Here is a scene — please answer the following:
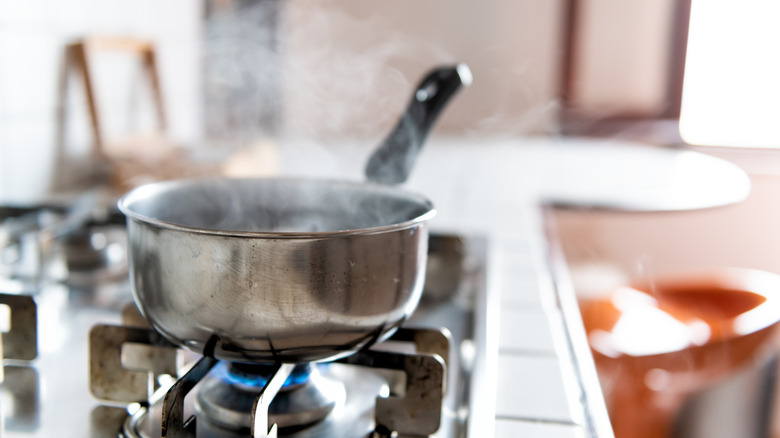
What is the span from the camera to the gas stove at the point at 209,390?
487 millimetres

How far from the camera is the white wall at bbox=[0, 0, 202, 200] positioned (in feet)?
3.50

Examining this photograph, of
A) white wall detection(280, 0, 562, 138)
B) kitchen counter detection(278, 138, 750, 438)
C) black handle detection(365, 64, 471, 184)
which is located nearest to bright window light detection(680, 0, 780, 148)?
white wall detection(280, 0, 562, 138)

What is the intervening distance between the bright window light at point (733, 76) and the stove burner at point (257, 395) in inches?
126

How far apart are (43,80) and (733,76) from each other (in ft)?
11.4

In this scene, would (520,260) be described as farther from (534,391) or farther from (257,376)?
(257,376)

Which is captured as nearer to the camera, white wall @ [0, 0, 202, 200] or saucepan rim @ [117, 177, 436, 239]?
saucepan rim @ [117, 177, 436, 239]

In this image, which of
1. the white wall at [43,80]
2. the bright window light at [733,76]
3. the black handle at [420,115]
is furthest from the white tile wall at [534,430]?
the bright window light at [733,76]

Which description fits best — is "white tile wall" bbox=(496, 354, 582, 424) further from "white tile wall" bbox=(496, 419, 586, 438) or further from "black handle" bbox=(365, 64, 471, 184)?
"black handle" bbox=(365, 64, 471, 184)

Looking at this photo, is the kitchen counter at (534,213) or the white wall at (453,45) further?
the white wall at (453,45)

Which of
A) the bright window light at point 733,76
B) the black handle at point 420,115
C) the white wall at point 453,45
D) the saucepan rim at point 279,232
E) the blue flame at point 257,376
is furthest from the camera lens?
the bright window light at point 733,76

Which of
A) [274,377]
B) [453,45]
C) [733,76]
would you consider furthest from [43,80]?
[733,76]

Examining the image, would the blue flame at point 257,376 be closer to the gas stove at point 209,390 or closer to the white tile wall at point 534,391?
the gas stove at point 209,390

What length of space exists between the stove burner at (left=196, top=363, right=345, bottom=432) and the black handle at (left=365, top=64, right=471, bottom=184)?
0.75 feet

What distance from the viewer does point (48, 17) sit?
3.84ft
